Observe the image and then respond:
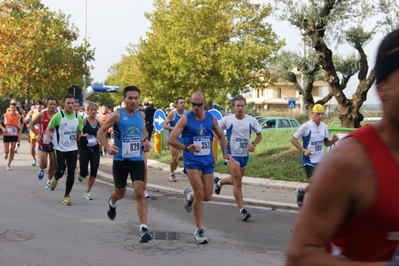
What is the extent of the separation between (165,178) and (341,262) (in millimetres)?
13865

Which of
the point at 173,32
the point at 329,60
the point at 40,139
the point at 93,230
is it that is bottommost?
the point at 93,230

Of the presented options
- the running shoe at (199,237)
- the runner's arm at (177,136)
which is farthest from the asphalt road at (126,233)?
the runner's arm at (177,136)

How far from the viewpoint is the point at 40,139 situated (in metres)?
13.7

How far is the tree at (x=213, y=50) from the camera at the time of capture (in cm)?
3400

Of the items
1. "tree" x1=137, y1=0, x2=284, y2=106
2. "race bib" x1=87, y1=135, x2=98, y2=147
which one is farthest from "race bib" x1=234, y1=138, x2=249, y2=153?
"tree" x1=137, y1=0, x2=284, y2=106

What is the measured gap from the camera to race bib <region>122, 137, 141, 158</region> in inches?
337

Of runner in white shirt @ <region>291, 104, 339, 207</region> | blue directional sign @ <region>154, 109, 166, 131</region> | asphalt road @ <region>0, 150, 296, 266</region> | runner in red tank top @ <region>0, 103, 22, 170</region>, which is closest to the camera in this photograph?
asphalt road @ <region>0, 150, 296, 266</region>

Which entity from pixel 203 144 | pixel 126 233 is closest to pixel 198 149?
pixel 203 144

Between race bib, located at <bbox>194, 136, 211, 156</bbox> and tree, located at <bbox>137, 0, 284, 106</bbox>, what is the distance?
25193 mm

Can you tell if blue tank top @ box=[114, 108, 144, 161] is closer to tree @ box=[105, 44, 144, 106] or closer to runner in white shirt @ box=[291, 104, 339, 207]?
runner in white shirt @ box=[291, 104, 339, 207]

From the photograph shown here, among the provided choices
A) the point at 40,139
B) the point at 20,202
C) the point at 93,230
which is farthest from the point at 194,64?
the point at 93,230

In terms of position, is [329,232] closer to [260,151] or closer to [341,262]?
[341,262]

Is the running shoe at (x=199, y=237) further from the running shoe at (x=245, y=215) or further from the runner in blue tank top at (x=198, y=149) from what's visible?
the running shoe at (x=245, y=215)

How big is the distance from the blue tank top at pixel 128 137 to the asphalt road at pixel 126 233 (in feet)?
3.61
